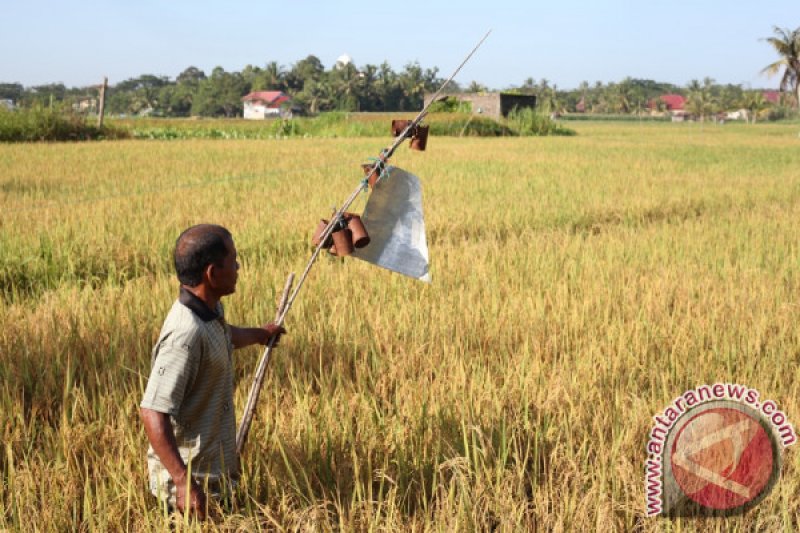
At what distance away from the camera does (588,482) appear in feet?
6.20

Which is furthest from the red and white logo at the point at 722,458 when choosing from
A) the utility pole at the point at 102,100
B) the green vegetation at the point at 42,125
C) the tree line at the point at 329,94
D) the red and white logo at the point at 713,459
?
the tree line at the point at 329,94

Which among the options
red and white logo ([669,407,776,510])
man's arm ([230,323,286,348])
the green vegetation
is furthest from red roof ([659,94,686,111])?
man's arm ([230,323,286,348])

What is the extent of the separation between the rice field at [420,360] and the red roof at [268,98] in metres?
69.5

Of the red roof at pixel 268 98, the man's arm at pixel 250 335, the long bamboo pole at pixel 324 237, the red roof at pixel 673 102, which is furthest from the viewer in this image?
the red roof at pixel 673 102

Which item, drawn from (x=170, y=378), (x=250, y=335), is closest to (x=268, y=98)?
(x=250, y=335)

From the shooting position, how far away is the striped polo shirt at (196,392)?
1450 mm

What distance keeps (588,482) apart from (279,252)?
11.9ft

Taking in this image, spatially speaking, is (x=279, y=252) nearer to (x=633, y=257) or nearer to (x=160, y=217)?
(x=160, y=217)

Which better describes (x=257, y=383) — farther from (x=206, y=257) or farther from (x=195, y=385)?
(x=206, y=257)

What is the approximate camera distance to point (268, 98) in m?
75.1

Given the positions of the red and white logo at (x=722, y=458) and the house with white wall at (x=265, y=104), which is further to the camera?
the house with white wall at (x=265, y=104)

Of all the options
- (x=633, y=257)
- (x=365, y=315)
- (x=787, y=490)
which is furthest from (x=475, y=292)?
(x=787, y=490)

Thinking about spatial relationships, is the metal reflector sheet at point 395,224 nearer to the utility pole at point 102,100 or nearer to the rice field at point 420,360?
the rice field at point 420,360

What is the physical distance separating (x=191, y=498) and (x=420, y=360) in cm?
133
